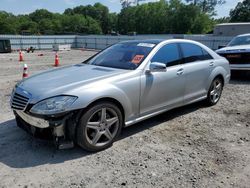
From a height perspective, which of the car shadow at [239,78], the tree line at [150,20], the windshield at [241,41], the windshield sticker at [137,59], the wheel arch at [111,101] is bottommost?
the car shadow at [239,78]

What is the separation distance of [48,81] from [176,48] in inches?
96.2

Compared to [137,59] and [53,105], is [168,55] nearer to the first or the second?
[137,59]

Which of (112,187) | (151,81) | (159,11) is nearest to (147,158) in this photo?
(112,187)

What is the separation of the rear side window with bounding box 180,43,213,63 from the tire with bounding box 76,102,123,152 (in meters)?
2.00

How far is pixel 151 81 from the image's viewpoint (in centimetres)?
410

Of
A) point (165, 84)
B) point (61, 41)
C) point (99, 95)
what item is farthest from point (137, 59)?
point (61, 41)

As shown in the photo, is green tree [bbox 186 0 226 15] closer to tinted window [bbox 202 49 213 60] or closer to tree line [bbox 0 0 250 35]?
tree line [bbox 0 0 250 35]

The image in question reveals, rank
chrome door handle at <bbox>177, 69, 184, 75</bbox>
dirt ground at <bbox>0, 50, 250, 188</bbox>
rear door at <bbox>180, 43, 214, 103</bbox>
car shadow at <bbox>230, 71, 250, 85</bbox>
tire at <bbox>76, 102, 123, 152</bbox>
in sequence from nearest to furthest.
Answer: dirt ground at <bbox>0, 50, 250, 188</bbox> < tire at <bbox>76, 102, 123, 152</bbox> < chrome door handle at <bbox>177, 69, 184, 75</bbox> < rear door at <bbox>180, 43, 214, 103</bbox> < car shadow at <bbox>230, 71, 250, 85</bbox>

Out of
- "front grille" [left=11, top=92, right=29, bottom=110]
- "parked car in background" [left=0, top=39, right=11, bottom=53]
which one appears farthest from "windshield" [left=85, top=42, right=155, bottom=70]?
"parked car in background" [left=0, top=39, right=11, bottom=53]

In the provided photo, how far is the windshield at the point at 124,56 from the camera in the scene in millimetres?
4207

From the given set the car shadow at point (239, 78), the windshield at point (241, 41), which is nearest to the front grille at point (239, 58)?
the car shadow at point (239, 78)

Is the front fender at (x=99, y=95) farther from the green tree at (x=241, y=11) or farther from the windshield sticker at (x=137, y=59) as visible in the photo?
the green tree at (x=241, y=11)

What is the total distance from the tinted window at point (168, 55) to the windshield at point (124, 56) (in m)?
0.17

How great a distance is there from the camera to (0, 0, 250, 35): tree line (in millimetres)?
65938
